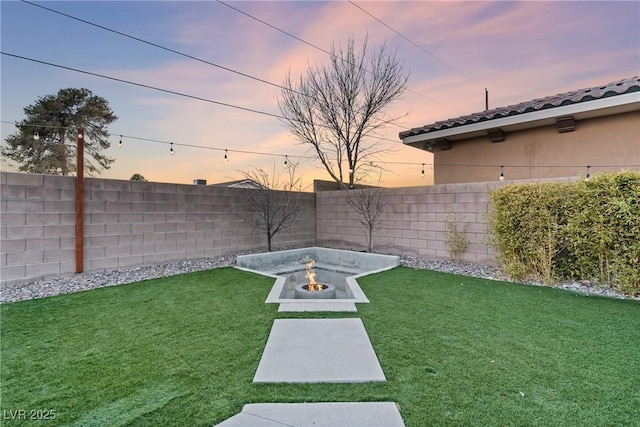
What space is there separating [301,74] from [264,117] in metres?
3.53

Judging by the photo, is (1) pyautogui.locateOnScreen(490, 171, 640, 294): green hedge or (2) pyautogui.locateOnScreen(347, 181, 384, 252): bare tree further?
(2) pyautogui.locateOnScreen(347, 181, 384, 252): bare tree

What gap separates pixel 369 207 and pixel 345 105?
5495mm

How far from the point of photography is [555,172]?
23.7 ft

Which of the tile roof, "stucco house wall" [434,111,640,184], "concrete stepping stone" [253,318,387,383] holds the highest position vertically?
the tile roof

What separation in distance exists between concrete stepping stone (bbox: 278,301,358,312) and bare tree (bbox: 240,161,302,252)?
15.3ft

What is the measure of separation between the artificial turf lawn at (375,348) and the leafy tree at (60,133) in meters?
8.39

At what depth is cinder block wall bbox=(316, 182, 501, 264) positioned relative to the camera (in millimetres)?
7113

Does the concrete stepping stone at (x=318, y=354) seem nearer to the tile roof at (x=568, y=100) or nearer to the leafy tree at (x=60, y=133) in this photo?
the tile roof at (x=568, y=100)

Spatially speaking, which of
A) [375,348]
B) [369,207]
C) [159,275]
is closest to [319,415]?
[375,348]

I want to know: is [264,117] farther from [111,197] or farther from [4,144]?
[4,144]

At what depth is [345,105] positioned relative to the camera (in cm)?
→ 1274

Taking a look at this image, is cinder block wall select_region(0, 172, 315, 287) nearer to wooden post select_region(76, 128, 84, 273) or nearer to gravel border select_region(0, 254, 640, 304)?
wooden post select_region(76, 128, 84, 273)

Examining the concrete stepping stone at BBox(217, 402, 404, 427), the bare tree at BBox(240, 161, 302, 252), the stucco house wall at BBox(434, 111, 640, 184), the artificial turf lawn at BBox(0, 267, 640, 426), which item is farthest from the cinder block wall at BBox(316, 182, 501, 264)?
the concrete stepping stone at BBox(217, 402, 404, 427)

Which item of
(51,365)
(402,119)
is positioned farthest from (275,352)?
(402,119)
